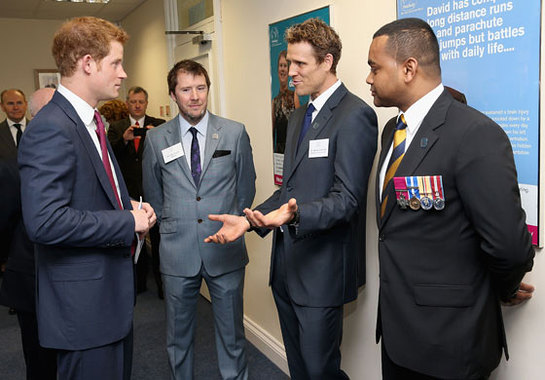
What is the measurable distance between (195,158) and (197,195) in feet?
0.67

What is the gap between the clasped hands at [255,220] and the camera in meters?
1.71

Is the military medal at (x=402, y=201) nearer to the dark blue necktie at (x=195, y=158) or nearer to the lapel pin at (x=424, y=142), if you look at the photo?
the lapel pin at (x=424, y=142)

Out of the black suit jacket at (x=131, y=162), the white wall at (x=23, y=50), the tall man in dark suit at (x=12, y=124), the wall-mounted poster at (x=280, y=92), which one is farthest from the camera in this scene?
the white wall at (x=23, y=50)

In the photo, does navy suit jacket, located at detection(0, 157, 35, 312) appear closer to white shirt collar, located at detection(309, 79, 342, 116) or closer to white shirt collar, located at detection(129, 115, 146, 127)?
white shirt collar, located at detection(309, 79, 342, 116)

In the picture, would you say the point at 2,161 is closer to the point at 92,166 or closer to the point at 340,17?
the point at 92,166

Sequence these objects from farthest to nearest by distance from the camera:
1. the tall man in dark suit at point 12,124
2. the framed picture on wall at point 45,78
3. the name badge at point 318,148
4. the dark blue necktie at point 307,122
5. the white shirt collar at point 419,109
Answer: the framed picture on wall at point 45,78 < the tall man in dark suit at point 12,124 < the dark blue necktie at point 307,122 < the name badge at point 318,148 < the white shirt collar at point 419,109

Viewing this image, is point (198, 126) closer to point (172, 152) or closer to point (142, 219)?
point (172, 152)

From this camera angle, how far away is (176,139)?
8.40ft

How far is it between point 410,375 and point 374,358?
Answer: 81cm

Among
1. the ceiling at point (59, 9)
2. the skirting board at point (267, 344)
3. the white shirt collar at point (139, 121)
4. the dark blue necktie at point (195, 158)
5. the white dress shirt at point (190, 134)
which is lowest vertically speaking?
the skirting board at point (267, 344)

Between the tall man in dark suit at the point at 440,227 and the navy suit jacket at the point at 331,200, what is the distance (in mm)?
260

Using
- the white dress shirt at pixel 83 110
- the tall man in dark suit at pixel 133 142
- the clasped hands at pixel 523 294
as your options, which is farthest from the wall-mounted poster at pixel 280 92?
the tall man in dark suit at pixel 133 142

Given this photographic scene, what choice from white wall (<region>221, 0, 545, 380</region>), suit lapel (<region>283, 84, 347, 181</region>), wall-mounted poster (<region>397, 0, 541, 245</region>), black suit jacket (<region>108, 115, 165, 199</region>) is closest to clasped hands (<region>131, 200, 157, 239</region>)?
suit lapel (<region>283, 84, 347, 181</region>)

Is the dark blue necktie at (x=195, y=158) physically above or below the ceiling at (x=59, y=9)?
below
